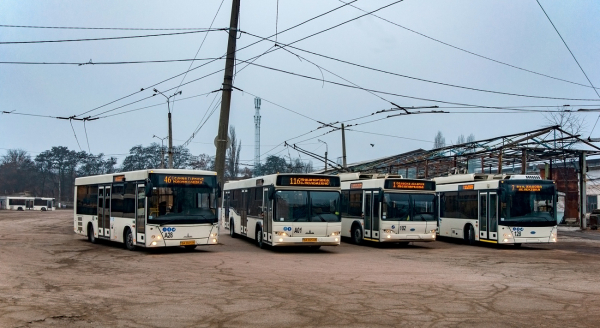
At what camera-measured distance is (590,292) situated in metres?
12.1

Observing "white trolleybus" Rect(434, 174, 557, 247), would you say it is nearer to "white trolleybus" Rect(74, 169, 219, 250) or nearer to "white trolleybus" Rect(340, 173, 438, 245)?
"white trolleybus" Rect(340, 173, 438, 245)

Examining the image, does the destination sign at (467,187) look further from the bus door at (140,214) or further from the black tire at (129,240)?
the black tire at (129,240)

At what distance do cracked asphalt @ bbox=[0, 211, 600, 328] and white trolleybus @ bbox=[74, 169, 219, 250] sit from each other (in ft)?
1.95

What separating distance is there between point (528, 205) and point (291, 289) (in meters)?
15.2

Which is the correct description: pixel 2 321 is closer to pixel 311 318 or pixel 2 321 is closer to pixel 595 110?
pixel 311 318

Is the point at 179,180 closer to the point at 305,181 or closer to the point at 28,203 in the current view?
the point at 305,181

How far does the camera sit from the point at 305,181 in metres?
21.0

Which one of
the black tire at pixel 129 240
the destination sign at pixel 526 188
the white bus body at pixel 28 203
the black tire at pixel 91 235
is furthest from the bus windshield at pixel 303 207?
the white bus body at pixel 28 203

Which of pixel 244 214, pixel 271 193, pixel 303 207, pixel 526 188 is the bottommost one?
pixel 244 214

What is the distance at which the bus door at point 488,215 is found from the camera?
24297mm

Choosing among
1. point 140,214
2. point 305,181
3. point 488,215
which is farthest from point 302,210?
point 488,215

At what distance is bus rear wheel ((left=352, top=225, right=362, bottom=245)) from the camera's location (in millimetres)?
25484

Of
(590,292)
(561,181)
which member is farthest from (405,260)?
(561,181)

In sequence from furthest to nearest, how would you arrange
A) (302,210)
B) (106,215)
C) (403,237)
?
(403,237)
(106,215)
(302,210)
